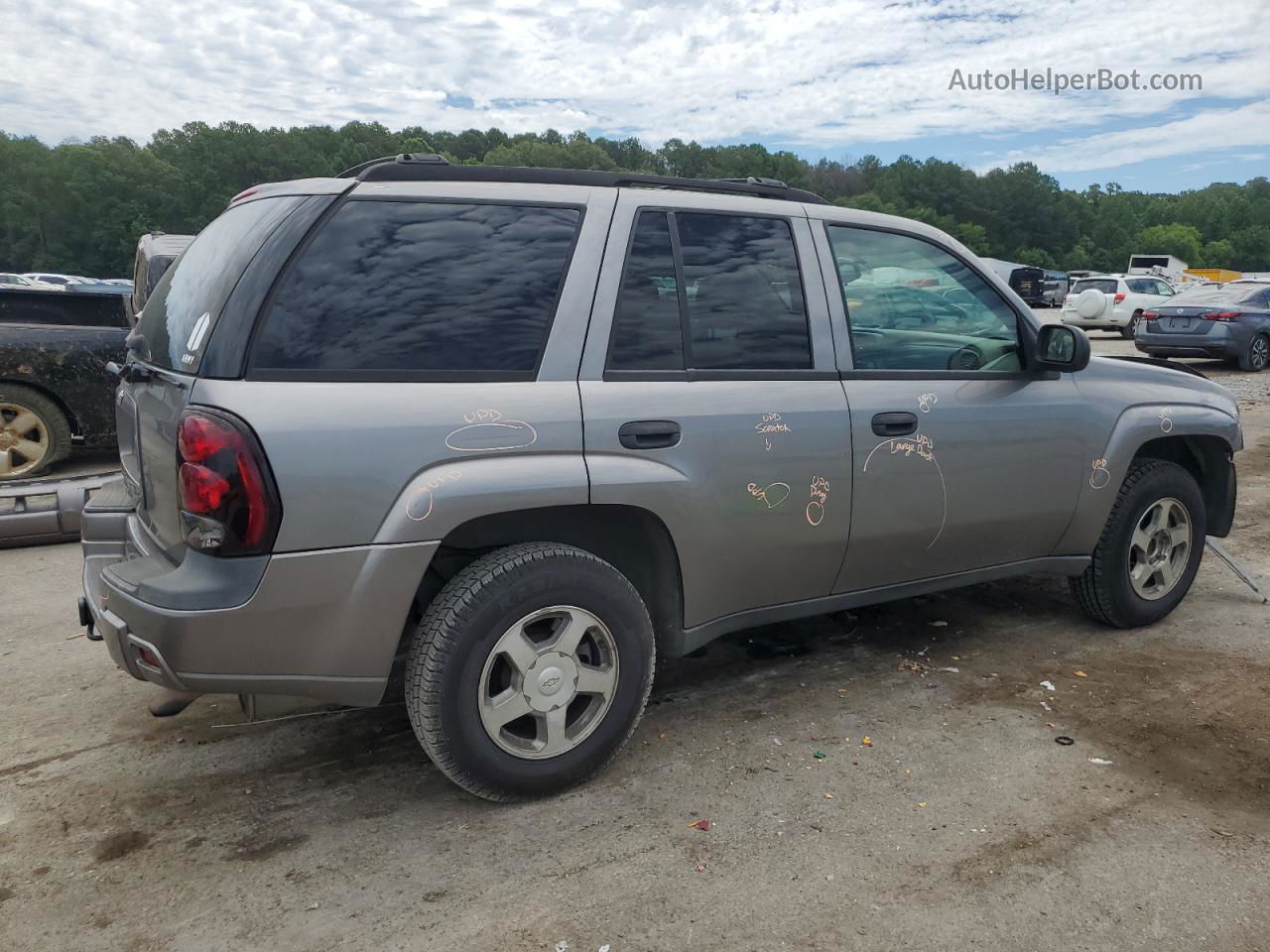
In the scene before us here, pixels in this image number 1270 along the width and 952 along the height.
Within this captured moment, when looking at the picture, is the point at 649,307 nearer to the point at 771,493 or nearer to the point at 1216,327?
the point at 771,493

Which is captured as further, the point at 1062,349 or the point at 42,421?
the point at 42,421

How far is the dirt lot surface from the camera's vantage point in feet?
8.04

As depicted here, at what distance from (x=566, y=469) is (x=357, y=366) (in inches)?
25.7

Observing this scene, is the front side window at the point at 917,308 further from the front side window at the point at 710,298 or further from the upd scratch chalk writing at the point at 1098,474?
the upd scratch chalk writing at the point at 1098,474

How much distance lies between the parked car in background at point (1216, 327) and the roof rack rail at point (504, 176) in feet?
50.8

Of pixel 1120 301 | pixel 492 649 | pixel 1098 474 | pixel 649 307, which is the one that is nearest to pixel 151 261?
pixel 649 307

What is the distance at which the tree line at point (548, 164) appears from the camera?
81.0m

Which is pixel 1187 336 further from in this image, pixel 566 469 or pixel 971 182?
pixel 971 182

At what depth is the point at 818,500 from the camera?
3.39 meters

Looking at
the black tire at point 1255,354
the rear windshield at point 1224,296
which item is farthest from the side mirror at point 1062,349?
the rear windshield at point 1224,296

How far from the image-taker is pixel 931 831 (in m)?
2.86

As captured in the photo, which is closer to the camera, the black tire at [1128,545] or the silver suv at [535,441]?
the silver suv at [535,441]

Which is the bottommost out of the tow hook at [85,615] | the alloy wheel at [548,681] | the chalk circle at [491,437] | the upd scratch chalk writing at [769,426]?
the alloy wheel at [548,681]

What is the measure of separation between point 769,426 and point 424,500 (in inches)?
47.3
